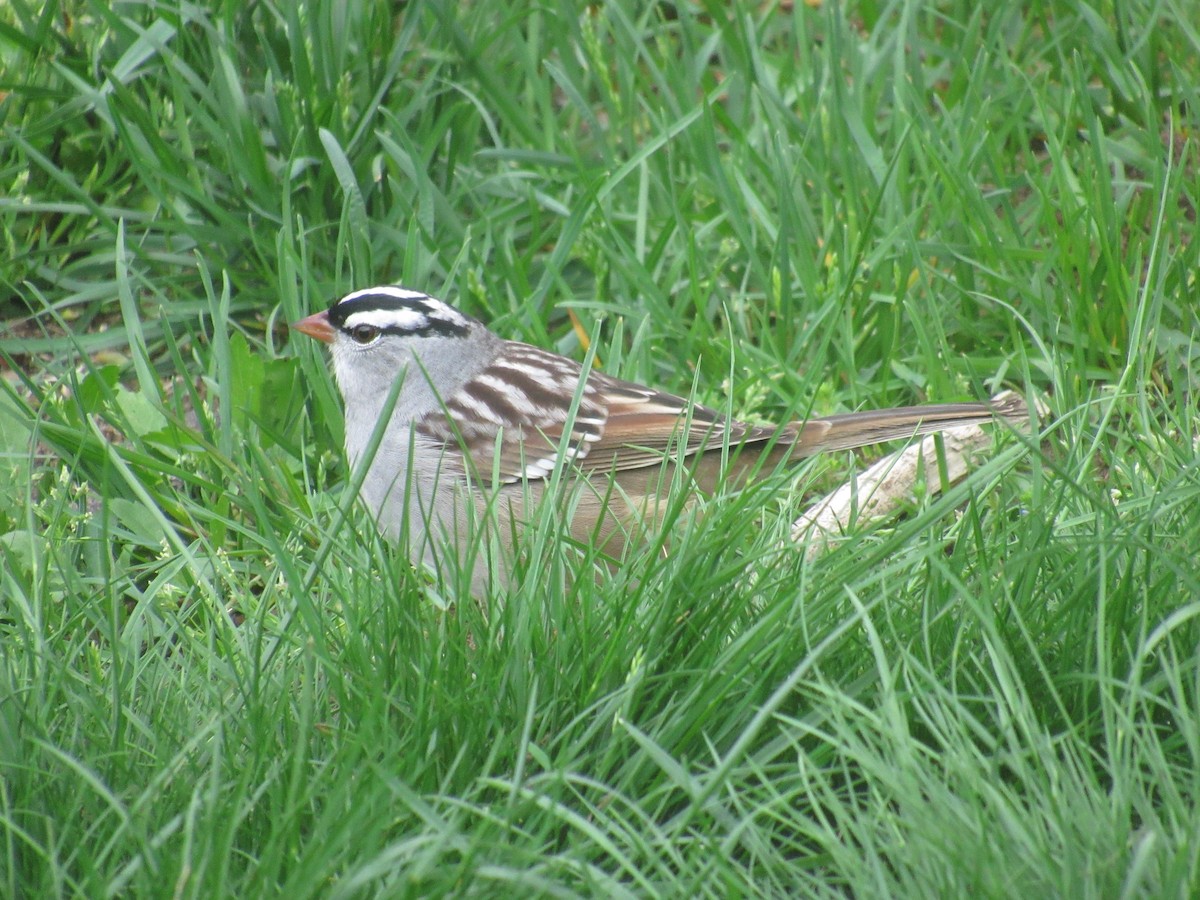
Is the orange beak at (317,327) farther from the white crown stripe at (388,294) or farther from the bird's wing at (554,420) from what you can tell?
the bird's wing at (554,420)

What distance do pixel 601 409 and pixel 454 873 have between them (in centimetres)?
205

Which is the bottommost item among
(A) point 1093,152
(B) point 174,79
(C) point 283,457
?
(C) point 283,457

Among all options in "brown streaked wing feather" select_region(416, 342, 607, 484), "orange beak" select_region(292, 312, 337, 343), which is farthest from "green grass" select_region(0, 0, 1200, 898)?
"brown streaked wing feather" select_region(416, 342, 607, 484)

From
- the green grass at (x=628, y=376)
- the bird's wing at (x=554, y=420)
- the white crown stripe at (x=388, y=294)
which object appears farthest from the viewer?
the white crown stripe at (x=388, y=294)

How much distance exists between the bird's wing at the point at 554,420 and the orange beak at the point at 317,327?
377 millimetres

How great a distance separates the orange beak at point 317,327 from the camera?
420cm

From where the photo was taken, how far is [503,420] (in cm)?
417

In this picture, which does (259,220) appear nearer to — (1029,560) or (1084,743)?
(1029,560)

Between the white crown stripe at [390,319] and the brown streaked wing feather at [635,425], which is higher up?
the white crown stripe at [390,319]

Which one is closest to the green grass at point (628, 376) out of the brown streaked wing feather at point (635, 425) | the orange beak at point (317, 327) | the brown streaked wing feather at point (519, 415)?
the orange beak at point (317, 327)

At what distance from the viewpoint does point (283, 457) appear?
4301mm

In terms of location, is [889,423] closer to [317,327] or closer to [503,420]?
[503,420]

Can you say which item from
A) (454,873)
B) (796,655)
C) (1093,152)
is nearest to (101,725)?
(454,873)

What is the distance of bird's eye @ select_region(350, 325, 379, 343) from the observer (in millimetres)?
4230
